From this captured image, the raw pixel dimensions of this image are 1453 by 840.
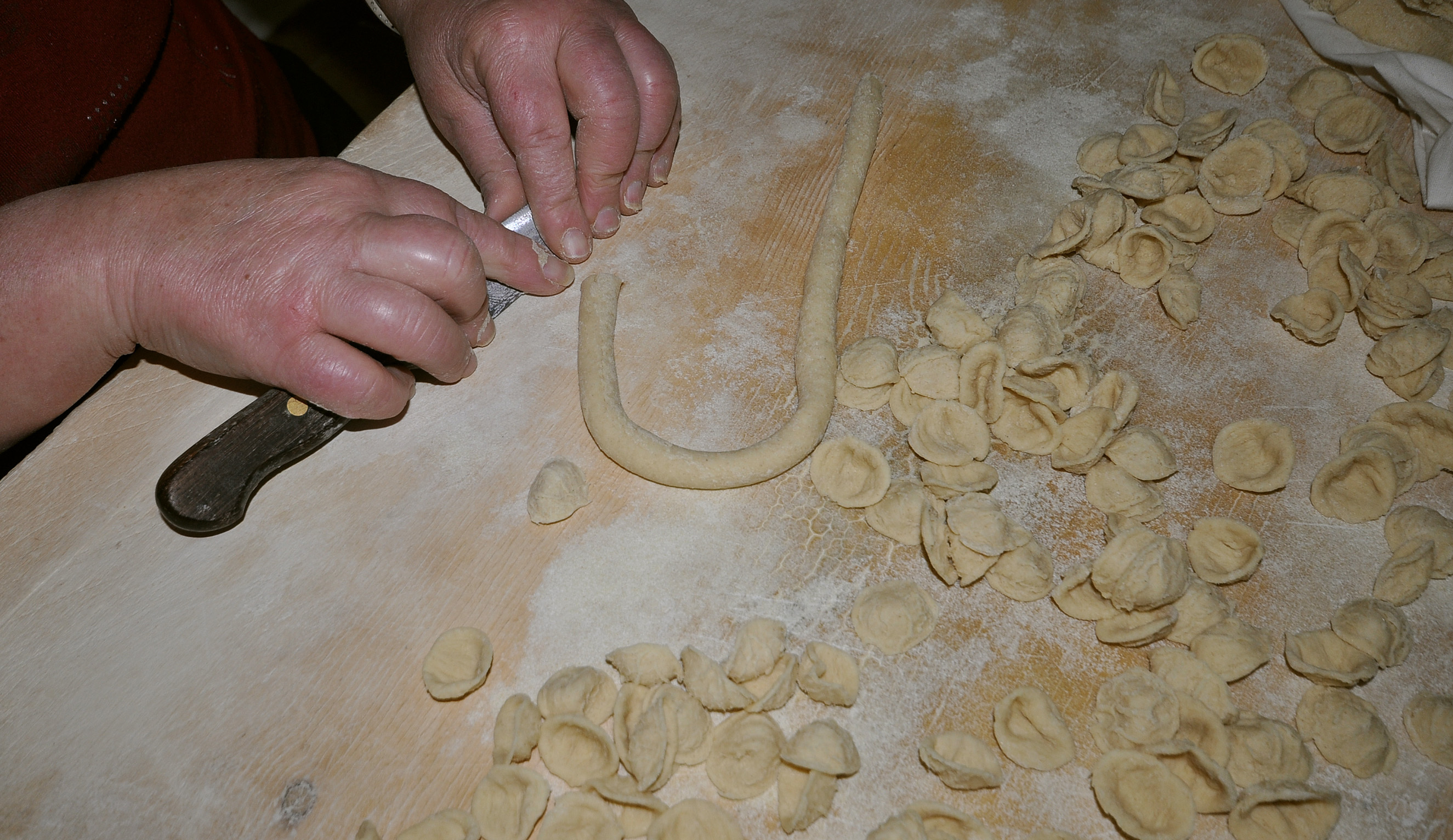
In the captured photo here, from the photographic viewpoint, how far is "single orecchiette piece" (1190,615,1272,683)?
1.29m

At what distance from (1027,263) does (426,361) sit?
1.24 metres

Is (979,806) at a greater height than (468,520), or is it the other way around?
(468,520)

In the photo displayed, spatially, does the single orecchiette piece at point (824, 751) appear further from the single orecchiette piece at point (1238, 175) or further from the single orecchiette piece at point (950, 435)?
the single orecchiette piece at point (1238, 175)

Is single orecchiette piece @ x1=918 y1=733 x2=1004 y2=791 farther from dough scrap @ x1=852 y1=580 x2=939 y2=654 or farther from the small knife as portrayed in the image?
Answer: the small knife

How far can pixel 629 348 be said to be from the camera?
1.65m

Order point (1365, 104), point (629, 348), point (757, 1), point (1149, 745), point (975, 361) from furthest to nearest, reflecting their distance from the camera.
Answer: point (757, 1) → point (1365, 104) → point (629, 348) → point (975, 361) → point (1149, 745)

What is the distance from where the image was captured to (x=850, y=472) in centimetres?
148

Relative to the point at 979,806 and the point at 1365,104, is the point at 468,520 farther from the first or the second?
the point at 1365,104

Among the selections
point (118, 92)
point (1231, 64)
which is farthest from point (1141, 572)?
point (118, 92)

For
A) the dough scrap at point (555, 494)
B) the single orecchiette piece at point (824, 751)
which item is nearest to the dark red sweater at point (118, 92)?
the dough scrap at point (555, 494)

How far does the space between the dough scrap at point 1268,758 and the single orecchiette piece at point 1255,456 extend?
1.48 ft

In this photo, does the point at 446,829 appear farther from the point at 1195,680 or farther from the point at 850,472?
the point at 1195,680

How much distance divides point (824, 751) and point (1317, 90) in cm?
196

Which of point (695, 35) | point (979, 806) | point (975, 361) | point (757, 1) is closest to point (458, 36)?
point (695, 35)
